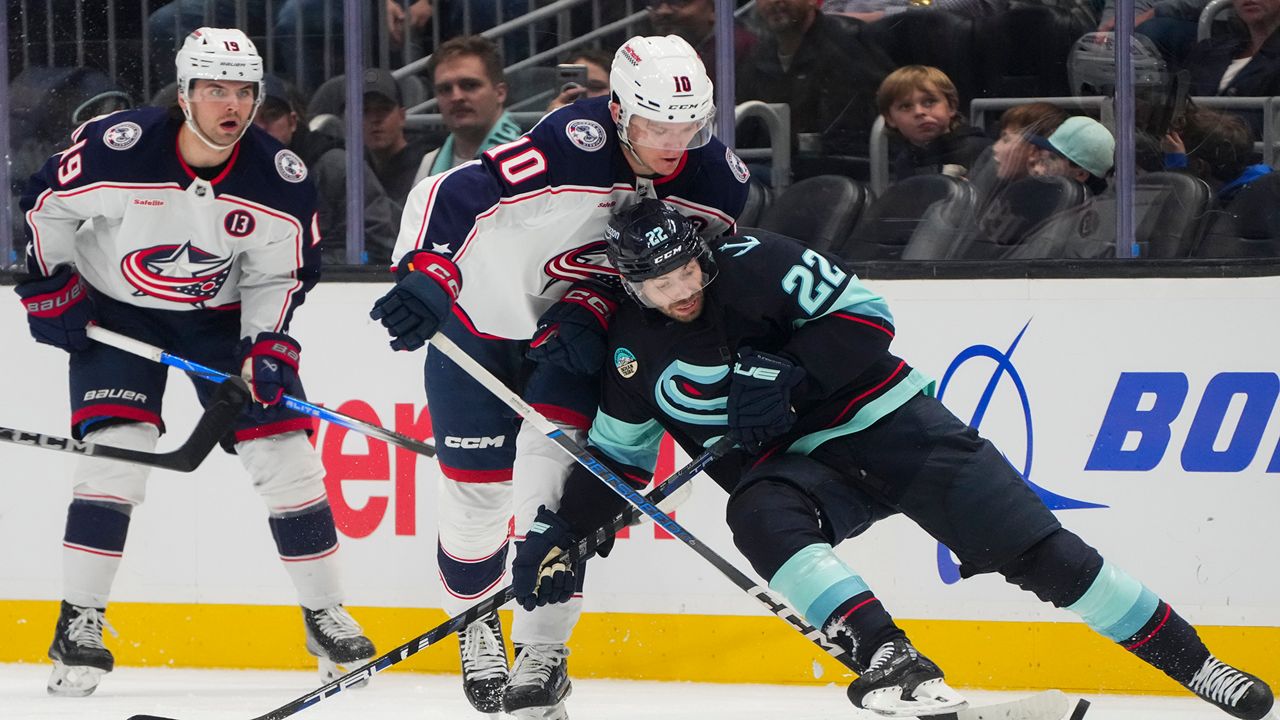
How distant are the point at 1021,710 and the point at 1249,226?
5.01 feet

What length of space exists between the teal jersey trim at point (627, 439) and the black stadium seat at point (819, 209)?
100 cm

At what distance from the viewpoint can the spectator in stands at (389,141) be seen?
409 cm

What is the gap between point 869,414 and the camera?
2713mm

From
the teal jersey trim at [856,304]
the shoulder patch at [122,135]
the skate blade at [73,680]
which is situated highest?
the teal jersey trim at [856,304]

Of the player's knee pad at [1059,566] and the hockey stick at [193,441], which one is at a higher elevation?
the player's knee pad at [1059,566]

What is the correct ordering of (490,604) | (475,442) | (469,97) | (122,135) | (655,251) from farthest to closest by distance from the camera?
(469,97) < (122,135) < (475,442) < (490,604) < (655,251)

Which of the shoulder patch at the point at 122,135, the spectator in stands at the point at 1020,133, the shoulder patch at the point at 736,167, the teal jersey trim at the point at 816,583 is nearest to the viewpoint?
the teal jersey trim at the point at 816,583

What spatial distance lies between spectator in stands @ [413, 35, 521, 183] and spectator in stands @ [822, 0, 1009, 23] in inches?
31.9

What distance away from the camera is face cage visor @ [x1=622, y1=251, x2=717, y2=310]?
2.63m

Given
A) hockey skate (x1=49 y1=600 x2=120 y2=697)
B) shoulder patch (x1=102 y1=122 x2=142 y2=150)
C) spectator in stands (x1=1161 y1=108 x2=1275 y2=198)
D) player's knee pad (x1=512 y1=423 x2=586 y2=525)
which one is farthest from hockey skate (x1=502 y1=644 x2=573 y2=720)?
spectator in stands (x1=1161 y1=108 x2=1275 y2=198)

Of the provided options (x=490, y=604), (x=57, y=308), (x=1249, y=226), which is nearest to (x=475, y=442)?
(x=490, y=604)

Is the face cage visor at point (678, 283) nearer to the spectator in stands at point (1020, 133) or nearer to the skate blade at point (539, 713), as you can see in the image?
the skate blade at point (539, 713)

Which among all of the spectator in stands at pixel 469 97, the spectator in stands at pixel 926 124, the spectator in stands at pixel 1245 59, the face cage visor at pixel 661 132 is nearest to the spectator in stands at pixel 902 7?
the spectator in stands at pixel 926 124

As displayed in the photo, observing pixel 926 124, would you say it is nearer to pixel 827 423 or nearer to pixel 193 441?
pixel 827 423
